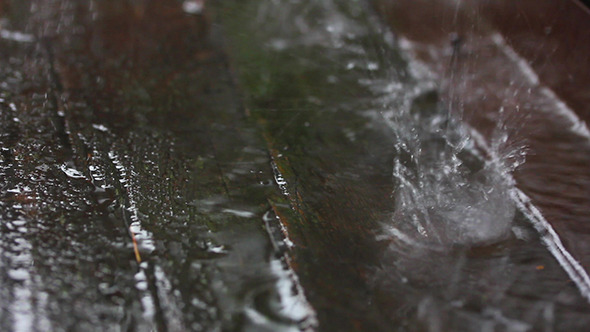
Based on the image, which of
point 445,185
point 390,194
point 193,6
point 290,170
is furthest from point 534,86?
point 193,6

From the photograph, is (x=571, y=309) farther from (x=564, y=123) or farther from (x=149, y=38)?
(x=149, y=38)

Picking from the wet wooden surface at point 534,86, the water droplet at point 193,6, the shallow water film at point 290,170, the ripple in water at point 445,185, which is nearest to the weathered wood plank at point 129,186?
the shallow water film at point 290,170

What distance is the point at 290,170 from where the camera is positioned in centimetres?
174

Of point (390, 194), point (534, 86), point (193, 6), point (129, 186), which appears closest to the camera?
point (129, 186)

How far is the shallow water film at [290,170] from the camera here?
4.22 ft

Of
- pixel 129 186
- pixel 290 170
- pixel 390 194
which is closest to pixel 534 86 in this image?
pixel 390 194

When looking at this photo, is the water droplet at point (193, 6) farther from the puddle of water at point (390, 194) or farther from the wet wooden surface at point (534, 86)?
the wet wooden surface at point (534, 86)

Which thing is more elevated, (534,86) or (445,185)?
(534,86)

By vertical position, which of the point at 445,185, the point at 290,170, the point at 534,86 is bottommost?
the point at 445,185

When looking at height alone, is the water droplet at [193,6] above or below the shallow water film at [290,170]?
above

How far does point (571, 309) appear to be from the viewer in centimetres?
134

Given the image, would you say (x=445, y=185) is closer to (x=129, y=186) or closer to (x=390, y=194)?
(x=390, y=194)

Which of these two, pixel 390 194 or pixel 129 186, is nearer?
pixel 129 186

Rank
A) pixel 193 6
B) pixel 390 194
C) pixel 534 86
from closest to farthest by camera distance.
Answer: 1. pixel 390 194
2. pixel 534 86
3. pixel 193 6
